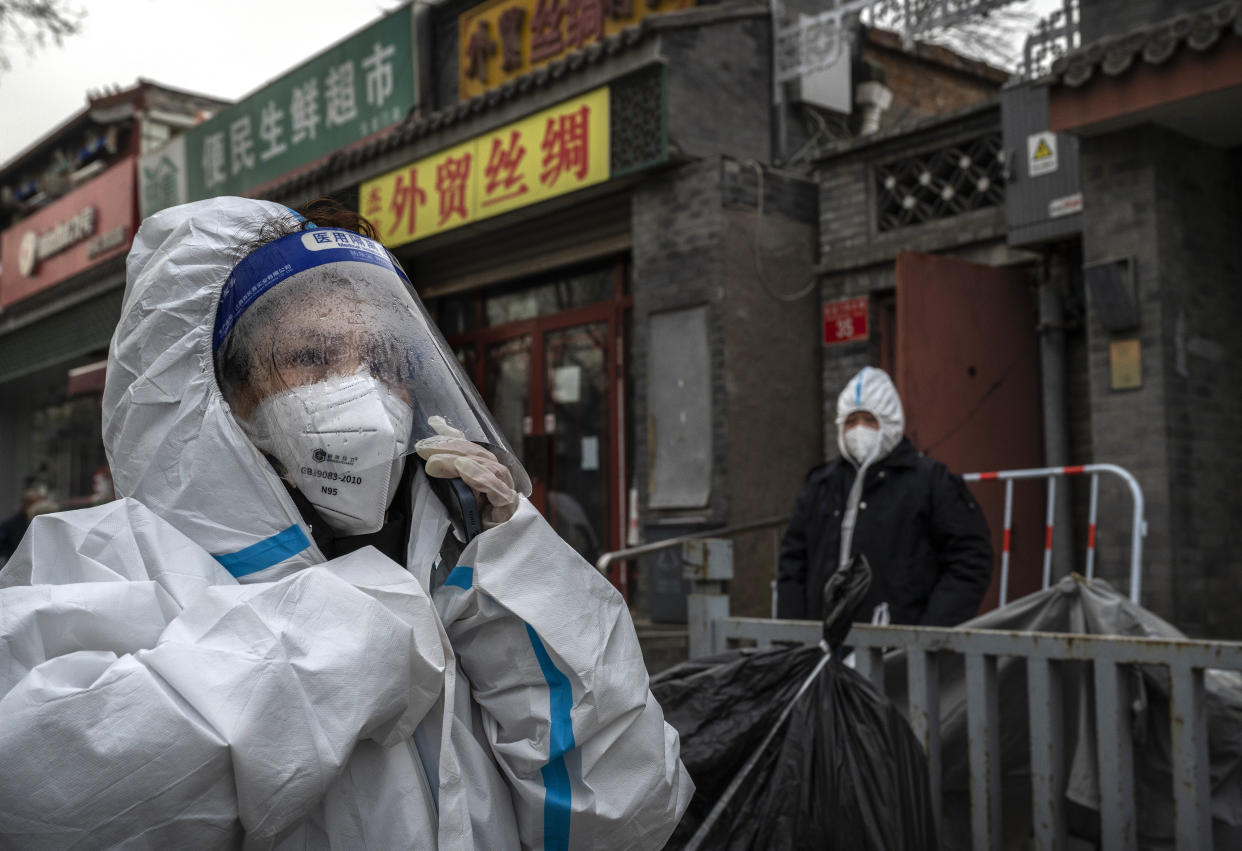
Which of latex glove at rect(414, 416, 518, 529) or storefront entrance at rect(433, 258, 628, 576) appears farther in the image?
storefront entrance at rect(433, 258, 628, 576)

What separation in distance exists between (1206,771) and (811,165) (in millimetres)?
6712

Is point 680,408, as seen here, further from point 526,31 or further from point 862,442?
point 526,31

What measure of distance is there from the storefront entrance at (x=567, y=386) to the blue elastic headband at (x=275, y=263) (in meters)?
8.01

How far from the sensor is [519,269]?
34.6 feet

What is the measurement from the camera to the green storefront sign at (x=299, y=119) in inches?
456

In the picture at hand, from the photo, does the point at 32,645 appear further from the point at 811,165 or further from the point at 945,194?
the point at 811,165

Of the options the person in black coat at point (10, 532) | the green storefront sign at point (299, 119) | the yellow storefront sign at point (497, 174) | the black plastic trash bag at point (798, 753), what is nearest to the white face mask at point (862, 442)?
the black plastic trash bag at point (798, 753)

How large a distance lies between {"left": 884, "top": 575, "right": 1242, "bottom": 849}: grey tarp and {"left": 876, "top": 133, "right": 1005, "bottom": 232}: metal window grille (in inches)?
179

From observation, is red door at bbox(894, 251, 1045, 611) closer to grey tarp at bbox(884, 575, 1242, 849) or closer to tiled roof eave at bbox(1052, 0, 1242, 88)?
tiled roof eave at bbox(1052, 0, 1242, 88)

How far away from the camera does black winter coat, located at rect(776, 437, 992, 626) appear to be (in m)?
4.46

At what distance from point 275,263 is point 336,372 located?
0.66ft

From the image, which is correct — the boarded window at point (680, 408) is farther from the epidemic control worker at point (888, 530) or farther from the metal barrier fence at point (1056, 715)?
the metal barrier fence at point (1056, 715)

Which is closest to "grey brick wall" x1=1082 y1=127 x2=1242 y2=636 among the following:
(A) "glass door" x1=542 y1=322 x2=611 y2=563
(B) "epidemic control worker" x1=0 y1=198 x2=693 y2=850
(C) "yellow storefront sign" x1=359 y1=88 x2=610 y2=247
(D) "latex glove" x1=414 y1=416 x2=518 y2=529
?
(C) "yellow storefront sign" x1=359 y1=88 x2=610 y2=247

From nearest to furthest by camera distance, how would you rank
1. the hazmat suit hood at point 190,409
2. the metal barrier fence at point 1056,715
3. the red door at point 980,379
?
the hazmat suit hood at point 190,409 → the metal barrier fence at point 1056,715 → the red door at point 980,379
